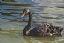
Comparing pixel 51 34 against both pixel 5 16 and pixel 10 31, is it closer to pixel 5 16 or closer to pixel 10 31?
pixel 10 31

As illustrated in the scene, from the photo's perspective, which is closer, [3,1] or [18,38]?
[18,38]

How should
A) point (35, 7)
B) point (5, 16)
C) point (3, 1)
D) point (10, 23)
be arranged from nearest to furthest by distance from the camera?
point (10, 23)
point (5, 16)
point (35, 7)
point (3, 1)

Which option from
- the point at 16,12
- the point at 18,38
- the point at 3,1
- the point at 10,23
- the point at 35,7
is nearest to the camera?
the point at 18,38

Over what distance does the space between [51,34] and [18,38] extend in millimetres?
1374

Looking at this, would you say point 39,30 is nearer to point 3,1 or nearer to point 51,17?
point 51,17

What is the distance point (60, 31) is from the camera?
40.0ft

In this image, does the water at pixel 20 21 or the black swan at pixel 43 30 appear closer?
the water at pixel 20 21

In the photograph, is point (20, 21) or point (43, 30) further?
point (20, 21)

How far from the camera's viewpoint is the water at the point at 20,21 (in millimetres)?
11562

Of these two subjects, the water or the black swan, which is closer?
the water

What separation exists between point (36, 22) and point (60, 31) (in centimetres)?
189

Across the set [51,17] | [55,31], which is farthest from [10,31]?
[51,17]

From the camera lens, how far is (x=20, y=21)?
14.0 metres

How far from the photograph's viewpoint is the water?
1156 centimetres
